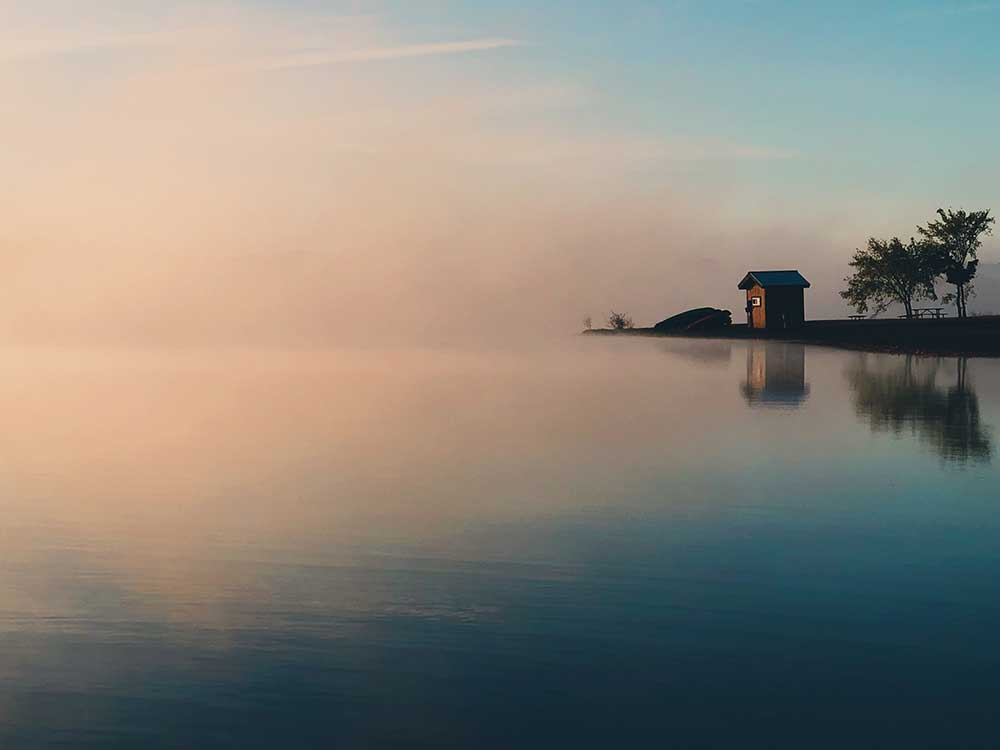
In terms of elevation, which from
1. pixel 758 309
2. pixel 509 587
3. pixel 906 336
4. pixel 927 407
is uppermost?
pixel 758 309

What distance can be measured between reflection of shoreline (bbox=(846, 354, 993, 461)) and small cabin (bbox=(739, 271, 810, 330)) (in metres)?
58.7

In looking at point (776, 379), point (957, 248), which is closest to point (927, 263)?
point (957, 248)

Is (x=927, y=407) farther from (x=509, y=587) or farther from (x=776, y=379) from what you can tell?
(x=509, y=587)

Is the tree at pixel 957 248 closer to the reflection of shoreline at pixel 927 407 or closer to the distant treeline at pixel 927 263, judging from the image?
the distant treeline at pixel 927 263

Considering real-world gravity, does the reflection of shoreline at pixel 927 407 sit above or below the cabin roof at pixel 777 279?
below

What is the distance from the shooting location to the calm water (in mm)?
8414

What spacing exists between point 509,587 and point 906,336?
267 ft

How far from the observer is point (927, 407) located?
32.8 metres

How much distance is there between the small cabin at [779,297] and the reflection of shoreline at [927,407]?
58721 millimetres

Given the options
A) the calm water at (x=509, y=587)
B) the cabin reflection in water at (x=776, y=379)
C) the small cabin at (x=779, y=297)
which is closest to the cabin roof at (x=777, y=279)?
the small cabin at (x=779, y=297)

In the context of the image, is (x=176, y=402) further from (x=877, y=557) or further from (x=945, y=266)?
(x=945, y=266)

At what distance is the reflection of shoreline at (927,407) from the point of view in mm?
24031

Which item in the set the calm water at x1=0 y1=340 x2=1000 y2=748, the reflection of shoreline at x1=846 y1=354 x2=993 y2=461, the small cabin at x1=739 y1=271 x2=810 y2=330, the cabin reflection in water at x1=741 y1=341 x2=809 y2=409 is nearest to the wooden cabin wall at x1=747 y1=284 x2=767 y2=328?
the small cabin at x1=739 y1=271 x2=810 y2=330

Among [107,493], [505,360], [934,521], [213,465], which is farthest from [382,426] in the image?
[505,360]
